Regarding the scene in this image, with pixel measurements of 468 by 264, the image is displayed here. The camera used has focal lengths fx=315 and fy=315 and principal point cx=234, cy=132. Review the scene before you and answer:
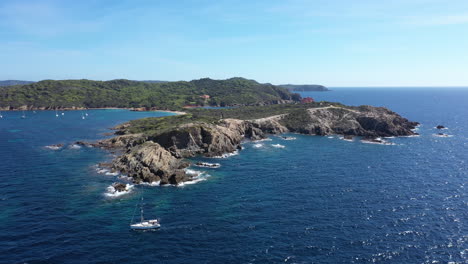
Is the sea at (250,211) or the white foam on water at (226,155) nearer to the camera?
the sea at (250,211)

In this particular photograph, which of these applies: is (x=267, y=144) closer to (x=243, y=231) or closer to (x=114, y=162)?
(x=114, y=162)

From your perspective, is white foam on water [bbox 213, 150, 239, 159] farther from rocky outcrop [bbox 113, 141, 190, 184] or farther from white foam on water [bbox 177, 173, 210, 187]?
white foam on water [bbox 177, 173, 210, 187]

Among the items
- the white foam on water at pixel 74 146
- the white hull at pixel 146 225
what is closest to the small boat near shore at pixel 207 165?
the white hull at pixel 146 225

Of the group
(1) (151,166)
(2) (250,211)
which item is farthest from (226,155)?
(2) (250,211)

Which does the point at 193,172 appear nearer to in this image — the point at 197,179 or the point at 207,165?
the point at 197,179

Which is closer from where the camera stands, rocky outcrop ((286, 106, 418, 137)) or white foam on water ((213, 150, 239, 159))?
white foam on water ((213, 150, 239, 159))

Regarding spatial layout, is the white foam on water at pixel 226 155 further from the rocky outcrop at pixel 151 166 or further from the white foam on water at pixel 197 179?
the white foam on water at pixel 197 179

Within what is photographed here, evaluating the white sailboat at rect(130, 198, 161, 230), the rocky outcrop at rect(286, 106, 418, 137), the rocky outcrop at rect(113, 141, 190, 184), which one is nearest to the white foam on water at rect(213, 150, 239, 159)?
the rocky outcrop at rect(113, 141, 190, 184)
